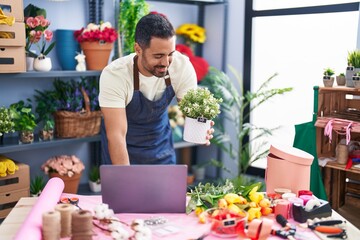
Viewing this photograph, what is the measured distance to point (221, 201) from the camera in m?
1.84

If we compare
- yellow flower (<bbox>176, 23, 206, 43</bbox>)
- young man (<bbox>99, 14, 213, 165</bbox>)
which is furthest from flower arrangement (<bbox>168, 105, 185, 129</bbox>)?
young man (<bbox>99, 14, 213, 165</bbox>)

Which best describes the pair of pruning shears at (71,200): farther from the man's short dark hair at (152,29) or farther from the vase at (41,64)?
the vase at (41,64)

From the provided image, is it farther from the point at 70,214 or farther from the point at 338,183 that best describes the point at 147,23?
the point at 338,183

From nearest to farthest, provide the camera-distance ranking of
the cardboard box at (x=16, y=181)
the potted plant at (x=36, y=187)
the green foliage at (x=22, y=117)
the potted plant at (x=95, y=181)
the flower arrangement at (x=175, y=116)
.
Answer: the cardboard box at (x=16, y=181), the green foliage at (x=22, y=117), the potted plant at (x=36, y=187), the potted plant at (x=95, y=181), the flower arrangement at (x=175, y=116)

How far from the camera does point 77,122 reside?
369cm

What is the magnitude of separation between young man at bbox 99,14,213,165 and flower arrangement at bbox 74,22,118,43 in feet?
3.46

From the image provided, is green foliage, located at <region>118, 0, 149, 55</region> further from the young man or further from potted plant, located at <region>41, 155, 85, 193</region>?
the young man

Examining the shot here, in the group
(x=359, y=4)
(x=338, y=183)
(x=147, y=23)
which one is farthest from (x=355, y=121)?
(x=147, y=23)

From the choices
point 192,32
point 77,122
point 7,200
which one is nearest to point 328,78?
point 192,32

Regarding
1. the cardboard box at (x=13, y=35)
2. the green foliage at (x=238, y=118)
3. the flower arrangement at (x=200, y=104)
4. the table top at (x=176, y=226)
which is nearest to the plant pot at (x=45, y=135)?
the cardboard box at (x=13, y=35)

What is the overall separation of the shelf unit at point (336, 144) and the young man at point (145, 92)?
1.06 metres

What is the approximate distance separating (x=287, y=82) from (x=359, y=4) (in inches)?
37.7

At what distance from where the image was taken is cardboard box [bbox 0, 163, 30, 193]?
3.29 metres

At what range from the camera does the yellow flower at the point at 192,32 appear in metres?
4.56
